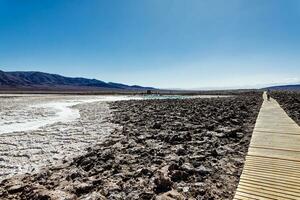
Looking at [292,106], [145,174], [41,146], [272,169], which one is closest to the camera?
[272,169]

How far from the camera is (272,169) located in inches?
232

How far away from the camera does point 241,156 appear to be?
290 inches

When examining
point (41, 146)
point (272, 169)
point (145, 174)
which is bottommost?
point (41, 146)

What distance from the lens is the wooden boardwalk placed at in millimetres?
4672

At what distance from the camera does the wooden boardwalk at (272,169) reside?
467cm

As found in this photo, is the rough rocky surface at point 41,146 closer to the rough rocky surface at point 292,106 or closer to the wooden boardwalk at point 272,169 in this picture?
the wooden boardwalk at point 272,169

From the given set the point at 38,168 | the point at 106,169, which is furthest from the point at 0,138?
the point at 106,169

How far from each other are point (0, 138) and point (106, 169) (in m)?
6.68

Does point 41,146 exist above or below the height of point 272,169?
below

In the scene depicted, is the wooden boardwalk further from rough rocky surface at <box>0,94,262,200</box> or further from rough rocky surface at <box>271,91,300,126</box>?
rough rocky surface at <box>271,91,300,126</box>

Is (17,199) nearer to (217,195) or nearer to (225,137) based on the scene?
(217,195)

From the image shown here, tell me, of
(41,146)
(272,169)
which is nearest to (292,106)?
(272,169)

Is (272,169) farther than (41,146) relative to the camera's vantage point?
No

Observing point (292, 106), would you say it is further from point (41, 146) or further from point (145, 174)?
point (145, 174)
